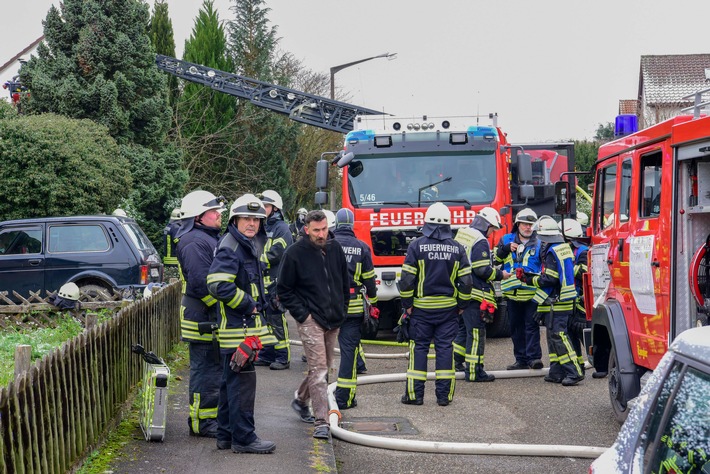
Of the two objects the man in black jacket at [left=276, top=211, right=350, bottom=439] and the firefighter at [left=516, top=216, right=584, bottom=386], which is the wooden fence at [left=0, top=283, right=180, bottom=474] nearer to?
the man in black jacket at [left=276, top=211, right=350, bottom=439]

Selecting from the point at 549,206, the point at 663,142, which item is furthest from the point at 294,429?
the point at 549,206

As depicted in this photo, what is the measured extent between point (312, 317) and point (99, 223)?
807 cm

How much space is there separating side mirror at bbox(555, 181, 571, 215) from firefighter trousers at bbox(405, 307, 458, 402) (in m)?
1.53

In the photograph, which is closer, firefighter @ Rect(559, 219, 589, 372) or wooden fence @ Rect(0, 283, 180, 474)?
wooden fence @ Rect(0, 283, 180, 474)

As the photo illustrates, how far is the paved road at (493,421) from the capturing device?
23.5 feet

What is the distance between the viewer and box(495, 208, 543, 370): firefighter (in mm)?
10914

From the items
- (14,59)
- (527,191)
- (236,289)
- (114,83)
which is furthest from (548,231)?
(14,59)

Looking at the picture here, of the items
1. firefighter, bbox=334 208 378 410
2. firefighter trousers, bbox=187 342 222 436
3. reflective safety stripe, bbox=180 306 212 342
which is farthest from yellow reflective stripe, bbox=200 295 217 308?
firefighter, bbox=334 208 378 410

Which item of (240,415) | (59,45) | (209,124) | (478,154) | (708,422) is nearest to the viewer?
(708,422)

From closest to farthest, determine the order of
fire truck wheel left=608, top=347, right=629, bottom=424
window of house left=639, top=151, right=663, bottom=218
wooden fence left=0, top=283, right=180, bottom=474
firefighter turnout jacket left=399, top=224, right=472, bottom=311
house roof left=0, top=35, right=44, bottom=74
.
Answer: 1. wooden fence left=0, top=283, right=180, bottom=474
2. window of house left=639, top=151, right=663, bottom=218
3. fire truck wheel left=608, top=347, right=629, bottom=424
4. firefighter turnout jacket left=399, top=224, right=472, bottom=311
5. house roof left=0, top=35, right=44, bottom=74

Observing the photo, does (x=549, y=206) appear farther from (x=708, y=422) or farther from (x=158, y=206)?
(x=708, y=422)

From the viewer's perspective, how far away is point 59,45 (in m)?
22.8

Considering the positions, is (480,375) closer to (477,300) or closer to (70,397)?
(477,300)

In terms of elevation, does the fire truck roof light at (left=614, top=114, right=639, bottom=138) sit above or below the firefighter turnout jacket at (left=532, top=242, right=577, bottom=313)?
above
